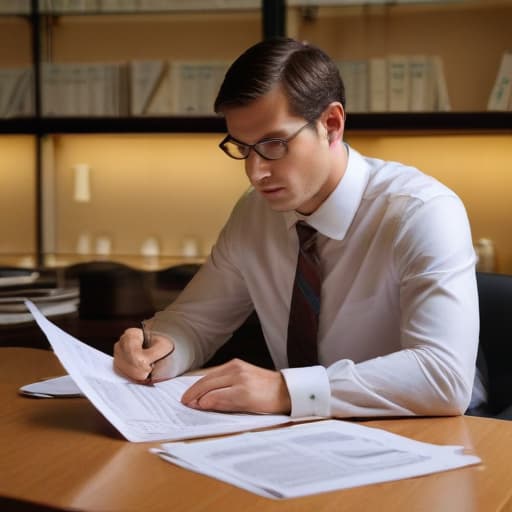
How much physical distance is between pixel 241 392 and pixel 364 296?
1.49 ft

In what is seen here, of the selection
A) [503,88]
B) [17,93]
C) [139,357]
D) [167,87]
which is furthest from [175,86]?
[139,357]

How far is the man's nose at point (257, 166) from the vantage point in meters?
1.61

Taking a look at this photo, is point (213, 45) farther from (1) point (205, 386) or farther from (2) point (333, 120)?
(1) point (205, 386)

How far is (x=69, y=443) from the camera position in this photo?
4.06ft

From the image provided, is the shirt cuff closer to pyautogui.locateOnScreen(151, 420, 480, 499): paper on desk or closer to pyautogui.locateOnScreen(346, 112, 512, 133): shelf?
pyautogui.locateOnScreen(151, 420, 480, 499): paper on desk

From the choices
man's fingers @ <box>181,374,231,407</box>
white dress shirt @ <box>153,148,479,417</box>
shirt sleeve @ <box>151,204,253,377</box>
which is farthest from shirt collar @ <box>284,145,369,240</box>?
man's fingers @ <box>181,374,231,407</box>

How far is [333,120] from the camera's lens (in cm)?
171

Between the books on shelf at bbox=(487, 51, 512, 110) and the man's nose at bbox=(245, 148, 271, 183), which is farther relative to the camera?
the books on shelf at bbox=(487, 51, 512, 110)

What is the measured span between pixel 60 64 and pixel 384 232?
9.43 feet

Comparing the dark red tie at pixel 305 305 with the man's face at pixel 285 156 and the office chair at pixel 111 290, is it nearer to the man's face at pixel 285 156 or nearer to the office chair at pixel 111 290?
the man's face at pixel 285 156

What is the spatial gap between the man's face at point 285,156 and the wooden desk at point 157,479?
48 cm

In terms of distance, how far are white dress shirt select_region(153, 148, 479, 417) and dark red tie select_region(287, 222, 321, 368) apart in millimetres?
22

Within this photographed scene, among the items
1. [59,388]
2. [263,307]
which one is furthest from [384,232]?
[59,388]

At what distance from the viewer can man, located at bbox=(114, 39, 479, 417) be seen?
1396 millimetres
